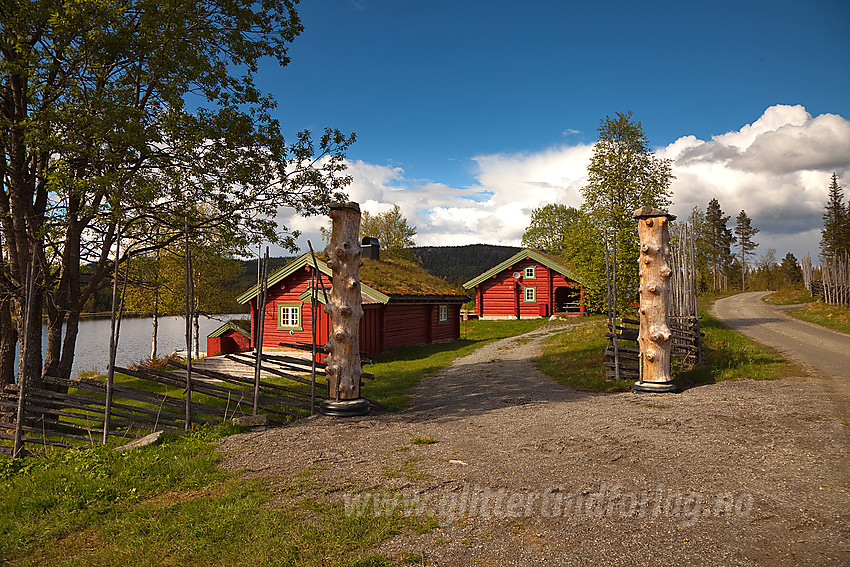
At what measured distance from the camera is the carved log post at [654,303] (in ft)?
35.6

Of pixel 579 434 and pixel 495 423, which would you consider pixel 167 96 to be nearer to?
pixel 495 423

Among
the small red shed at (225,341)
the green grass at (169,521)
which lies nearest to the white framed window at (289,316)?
the small red shed at (225,341)

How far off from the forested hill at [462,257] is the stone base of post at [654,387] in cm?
11438

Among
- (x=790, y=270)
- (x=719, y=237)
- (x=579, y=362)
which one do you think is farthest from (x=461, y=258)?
(x=579, y=362)

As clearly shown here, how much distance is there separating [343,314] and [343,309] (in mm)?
96

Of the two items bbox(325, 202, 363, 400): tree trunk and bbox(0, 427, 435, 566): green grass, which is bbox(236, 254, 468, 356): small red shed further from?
bbox(0, 427, 435, 566): green grass

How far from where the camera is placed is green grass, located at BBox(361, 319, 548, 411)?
12484 mm

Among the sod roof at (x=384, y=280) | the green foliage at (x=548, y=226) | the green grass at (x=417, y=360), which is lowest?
the green grass at (x=417, y=360)

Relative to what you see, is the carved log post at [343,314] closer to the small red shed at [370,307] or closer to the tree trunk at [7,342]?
the tree trunk at [7,342]

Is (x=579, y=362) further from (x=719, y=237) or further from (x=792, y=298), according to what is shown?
(x=719, y=237)

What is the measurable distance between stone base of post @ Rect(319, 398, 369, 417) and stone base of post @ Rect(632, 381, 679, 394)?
6.02 metres

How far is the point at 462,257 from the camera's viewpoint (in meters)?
144

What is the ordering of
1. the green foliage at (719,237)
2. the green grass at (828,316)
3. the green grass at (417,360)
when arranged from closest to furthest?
the green grass at (417,360), the green grass at (828,316), the green foliage at (719,237)

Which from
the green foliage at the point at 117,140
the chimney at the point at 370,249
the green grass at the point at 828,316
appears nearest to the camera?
the green foliage at the point at 117,140
